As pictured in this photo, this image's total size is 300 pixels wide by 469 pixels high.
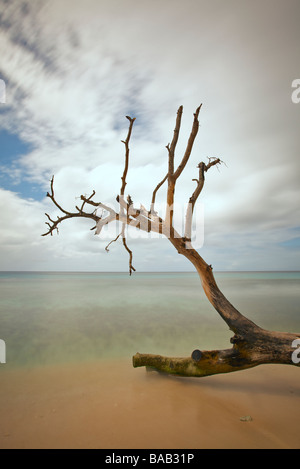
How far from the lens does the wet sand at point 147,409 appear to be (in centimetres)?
278

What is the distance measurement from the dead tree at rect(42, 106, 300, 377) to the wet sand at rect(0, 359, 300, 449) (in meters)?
0.45

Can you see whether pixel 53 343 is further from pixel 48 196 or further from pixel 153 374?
pixel 48 196

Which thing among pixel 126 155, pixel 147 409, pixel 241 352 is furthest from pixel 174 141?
pixel 147 409

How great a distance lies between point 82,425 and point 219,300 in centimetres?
263

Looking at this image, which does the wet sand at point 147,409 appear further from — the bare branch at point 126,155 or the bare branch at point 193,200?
the bare branch at point 126,155

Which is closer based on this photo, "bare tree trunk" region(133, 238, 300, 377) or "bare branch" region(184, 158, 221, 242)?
"bare tree trunk" region(133, 238, 300, 377)

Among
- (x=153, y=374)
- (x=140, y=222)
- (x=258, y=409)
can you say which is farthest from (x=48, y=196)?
(x=258, y=409)

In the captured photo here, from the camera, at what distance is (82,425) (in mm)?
3090

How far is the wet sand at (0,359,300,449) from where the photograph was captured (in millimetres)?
2779

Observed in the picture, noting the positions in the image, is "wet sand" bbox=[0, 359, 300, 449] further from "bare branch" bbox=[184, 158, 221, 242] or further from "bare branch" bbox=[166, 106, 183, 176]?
"bare branch" bbox=[166, 106, 183, 176]

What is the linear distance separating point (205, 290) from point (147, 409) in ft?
6.55

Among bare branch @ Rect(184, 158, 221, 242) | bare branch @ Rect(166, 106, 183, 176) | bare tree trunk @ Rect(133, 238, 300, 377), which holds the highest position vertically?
bare branch @ Rect(166, 106, 183, 176)

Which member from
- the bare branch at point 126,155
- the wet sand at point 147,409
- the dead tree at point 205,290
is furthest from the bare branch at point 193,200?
the wet sand at point 147,409

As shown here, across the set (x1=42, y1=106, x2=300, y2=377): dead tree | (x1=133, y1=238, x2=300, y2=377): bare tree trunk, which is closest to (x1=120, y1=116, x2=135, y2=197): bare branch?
(x1=42, y1=106, x2=300, y2=377): dead tree
